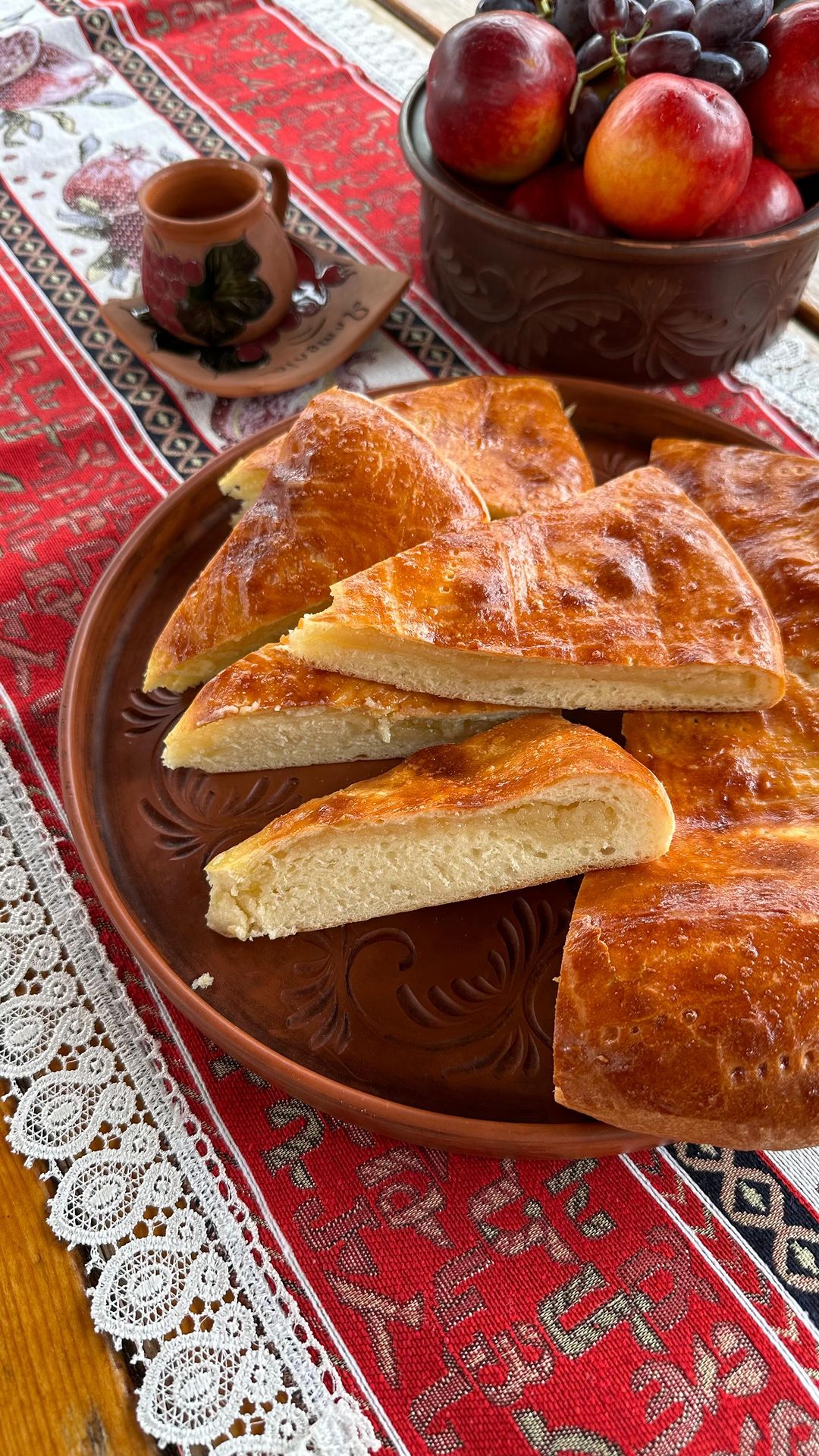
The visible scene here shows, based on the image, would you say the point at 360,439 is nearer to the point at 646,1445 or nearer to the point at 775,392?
the point at 775,392

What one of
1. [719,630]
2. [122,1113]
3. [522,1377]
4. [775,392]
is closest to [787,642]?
[719,630]

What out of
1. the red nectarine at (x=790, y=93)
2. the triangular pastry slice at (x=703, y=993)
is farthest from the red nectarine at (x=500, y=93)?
the triangular pastry slice at (x=703, y=993)

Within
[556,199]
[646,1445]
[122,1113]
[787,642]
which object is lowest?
[122,1113]

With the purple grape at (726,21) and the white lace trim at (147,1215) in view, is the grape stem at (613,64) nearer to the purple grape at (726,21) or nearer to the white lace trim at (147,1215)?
the purple grape at (726,21)

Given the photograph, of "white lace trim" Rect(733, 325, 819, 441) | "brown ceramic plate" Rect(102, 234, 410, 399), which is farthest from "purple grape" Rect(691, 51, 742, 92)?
"brown ceramic plate" Rect(102, 234, 410, 399)

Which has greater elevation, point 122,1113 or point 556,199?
point 556,199

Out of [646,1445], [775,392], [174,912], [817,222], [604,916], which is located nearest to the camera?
[646,1445]

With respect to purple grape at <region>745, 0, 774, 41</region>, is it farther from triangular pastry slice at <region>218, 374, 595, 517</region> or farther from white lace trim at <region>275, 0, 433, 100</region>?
white lace trim at <region>275, 0, 433, 100</region>
